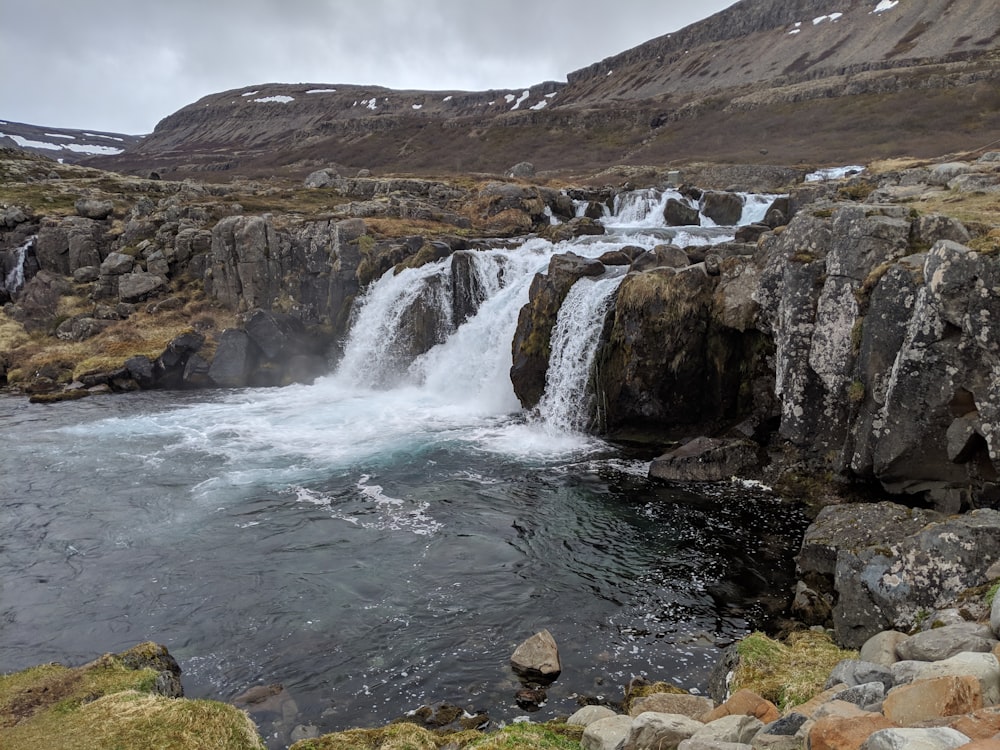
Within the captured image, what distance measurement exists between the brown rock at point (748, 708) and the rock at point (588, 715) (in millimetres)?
2697

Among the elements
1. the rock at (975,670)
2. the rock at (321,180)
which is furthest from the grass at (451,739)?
the rock at (321,180)

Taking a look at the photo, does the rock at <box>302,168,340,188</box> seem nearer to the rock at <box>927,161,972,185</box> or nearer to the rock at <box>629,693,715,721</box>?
the rock at <box>927,161,972,185</box>

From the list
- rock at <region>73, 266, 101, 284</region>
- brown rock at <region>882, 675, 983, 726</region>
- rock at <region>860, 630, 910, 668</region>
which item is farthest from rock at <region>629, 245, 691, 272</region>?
rock at <region>73, 266, 101, 284</region>

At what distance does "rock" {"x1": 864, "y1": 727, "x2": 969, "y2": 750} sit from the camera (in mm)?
4570

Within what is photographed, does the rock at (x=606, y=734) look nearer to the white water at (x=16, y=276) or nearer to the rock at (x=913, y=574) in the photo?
the rock at (x=913, y=574)

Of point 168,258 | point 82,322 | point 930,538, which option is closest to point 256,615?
point 930,538

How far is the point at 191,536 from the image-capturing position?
66.9 ft

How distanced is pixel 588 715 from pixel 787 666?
3.58 metres

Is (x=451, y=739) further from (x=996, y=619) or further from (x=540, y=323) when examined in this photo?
(x=540, y=323)

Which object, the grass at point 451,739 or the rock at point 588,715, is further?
the rock at point 588,715

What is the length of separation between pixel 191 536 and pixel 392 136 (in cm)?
13609

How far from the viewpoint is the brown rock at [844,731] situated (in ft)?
17.1

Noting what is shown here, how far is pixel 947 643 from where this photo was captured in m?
8.30

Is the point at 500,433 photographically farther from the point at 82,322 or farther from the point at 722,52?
the point at 722,52
